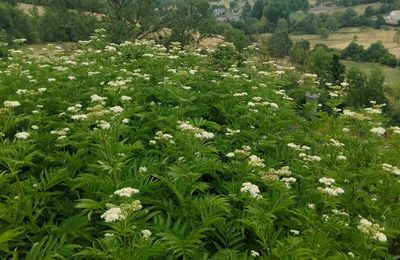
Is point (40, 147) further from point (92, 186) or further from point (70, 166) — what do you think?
point (92, 186)

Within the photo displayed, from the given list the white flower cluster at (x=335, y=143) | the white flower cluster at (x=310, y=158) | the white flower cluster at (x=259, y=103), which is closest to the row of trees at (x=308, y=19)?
the white flower cluster at (x=259, y=103)

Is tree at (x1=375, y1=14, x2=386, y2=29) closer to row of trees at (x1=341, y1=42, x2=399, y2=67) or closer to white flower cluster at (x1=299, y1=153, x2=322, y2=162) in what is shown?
row of trees at (x1=341, y1=42, x2=399, y2=67)

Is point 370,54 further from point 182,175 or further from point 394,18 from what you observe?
point 182,175

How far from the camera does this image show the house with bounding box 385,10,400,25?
6220 inches

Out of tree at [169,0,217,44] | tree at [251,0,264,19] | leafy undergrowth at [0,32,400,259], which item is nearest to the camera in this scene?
leafy undergrowth at [0,32,400,259]

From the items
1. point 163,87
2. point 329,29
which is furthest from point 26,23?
point 329,29

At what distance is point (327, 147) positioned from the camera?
315 inches

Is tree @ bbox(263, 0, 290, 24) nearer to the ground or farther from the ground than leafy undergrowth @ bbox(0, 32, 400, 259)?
nearer to the ground

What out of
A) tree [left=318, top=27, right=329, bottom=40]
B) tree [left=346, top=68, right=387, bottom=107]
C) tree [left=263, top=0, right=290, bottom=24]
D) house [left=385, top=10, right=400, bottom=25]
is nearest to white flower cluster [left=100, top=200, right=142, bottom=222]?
tree [left=346, top=68, right=387, bottom=107]

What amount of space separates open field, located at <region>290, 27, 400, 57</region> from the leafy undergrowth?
122867 millimetres

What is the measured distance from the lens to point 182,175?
5.16 m

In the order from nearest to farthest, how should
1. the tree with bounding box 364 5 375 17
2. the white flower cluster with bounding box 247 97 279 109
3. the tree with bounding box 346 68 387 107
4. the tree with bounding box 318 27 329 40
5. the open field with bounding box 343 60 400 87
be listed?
the white flower cluster with bounding box 247 97 279 109, the tree with bounding box 346 68 387 107, the open field with bounding box 343 60 400 87, the tree with bounding box 318 27 329 40, the tree with bounding box 364 5 375 17

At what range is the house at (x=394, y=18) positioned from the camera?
158000 millimetres

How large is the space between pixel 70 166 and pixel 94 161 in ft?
1.08
